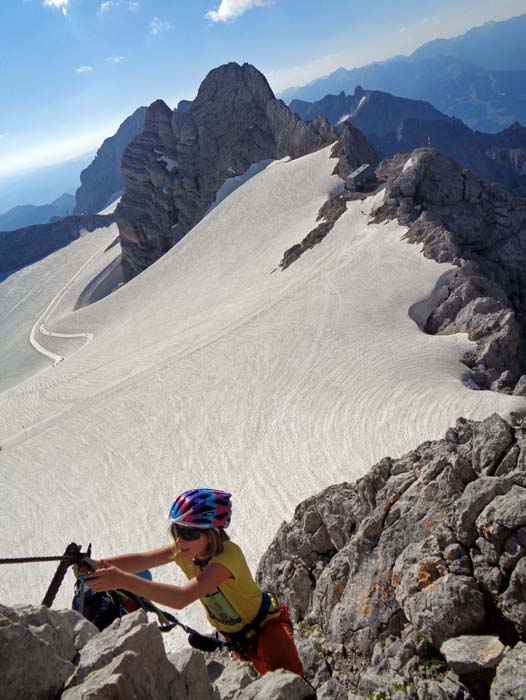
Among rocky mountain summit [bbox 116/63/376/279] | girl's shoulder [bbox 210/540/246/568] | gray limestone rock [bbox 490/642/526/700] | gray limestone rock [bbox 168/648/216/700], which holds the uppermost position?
rocky mountain summit [bbox 116/63/376/279]

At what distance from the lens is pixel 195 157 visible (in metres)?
85.2

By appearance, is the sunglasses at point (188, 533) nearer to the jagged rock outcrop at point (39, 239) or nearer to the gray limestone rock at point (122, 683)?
the gray limestone rock at point (122, 683)

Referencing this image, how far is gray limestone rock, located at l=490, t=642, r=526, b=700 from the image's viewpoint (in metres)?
4.87

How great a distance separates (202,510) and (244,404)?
19.7 m

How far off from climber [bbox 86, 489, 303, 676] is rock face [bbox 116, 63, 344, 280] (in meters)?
79.7

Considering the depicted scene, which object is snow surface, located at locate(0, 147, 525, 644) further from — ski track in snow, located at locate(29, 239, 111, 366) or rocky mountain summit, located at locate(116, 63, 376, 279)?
rocky mountain summit, located at locate(116, 63, 376, 279)

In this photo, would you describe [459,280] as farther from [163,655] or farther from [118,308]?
[118,308]

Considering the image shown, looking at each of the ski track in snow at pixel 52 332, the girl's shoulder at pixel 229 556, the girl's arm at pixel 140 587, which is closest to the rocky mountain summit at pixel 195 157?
the ski track in snow at pixel 52 332

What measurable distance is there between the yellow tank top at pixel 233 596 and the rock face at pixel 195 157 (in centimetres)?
7990

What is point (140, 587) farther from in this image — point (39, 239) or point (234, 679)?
point (39, 239)

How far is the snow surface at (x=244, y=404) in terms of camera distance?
18.9 meters

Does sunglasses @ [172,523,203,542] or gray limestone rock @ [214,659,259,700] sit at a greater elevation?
sunglasses @ [172,523,203,542]

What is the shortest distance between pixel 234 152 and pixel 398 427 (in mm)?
72319

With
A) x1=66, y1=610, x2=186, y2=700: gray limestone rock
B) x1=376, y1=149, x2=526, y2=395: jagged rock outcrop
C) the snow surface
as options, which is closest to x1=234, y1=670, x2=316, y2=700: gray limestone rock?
x1=66, y1=610, x2=186, y2=700: gray limestone rock
